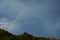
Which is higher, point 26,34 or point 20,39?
point 26,34

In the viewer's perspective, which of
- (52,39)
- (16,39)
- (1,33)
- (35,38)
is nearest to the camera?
(52,39)

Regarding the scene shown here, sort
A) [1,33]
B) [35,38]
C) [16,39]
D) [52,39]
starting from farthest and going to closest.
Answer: [1,33] → [35,38] → [16,39] → [52,39]

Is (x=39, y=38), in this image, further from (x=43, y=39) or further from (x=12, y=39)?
(x=12, y=39)

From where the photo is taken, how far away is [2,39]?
7438cm

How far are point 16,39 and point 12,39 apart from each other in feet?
6.04

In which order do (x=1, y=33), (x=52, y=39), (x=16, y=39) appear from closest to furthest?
(x=52, y=39), (x=16, y=39), (x=1, y=33)

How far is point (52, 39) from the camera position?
65500 mm

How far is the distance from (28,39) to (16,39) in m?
5.18

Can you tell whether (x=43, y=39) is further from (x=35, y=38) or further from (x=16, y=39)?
(x=16, y=39)

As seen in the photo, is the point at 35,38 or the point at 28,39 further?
the point at 35,38

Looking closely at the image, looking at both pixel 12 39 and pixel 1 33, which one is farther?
pixel 1 33

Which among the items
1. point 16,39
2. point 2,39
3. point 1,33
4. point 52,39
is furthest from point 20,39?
point 1,33

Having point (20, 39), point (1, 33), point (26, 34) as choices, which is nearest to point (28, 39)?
point (20, 39)

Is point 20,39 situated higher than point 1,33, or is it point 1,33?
point 1,33
